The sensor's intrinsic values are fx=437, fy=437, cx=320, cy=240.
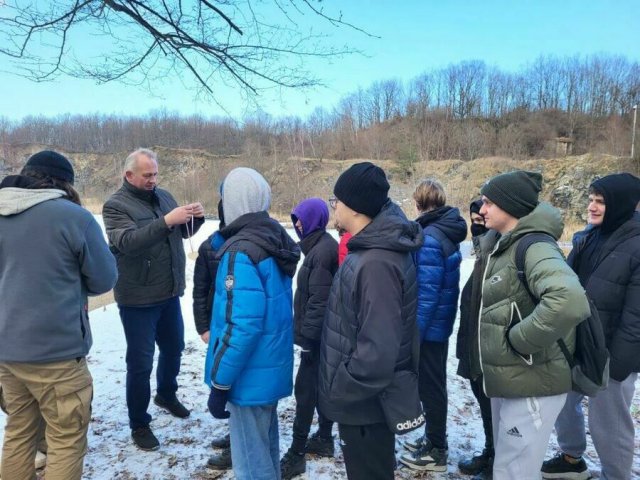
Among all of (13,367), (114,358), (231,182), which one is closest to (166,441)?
(13,367)

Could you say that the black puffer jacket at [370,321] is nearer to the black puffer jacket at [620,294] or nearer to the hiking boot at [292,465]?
the hiking boot at [292,465]

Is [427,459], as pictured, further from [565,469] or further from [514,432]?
[514,432]

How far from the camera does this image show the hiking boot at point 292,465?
2770 millimetres

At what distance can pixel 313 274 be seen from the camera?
280cm

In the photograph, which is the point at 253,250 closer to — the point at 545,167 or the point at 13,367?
the point at 13,367

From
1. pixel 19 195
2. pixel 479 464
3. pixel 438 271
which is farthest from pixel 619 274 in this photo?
pixel 19 195

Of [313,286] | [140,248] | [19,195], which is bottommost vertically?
[313,286]

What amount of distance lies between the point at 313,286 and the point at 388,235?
1.02 m

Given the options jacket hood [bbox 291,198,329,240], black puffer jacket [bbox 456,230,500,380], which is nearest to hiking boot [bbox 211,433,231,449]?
jacket hood [bbox 291,198,329,240]

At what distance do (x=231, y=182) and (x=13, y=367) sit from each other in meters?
1.43

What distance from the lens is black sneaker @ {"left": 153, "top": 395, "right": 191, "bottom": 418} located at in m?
3.49

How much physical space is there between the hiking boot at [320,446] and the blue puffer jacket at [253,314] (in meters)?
0.96

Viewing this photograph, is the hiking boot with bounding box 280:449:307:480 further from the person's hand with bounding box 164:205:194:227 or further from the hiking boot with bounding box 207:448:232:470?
the person's hand with bounding box 164:205:194:227

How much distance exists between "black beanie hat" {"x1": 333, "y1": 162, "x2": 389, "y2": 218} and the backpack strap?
672 millimetres
